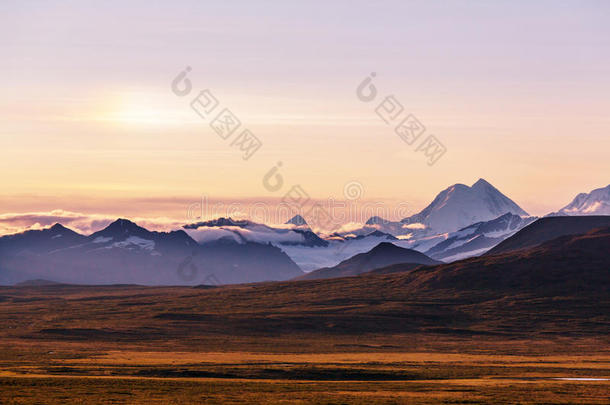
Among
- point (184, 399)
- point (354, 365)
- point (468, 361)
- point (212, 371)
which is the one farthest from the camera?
point (468, 361)

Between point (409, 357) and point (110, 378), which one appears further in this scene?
point (409, 357)

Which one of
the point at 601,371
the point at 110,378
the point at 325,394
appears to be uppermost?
the point at 110,378

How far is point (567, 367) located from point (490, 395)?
50.2 meters

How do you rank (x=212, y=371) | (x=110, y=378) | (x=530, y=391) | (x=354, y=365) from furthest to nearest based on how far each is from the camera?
1. (x=354, y=365)
2. (x=212, y=371)
3. (x=110, y=378)
4. (x=530, y=391)

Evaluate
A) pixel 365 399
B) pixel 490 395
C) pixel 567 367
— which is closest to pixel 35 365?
pixel 365 399

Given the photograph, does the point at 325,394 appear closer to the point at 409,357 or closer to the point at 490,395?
the point at 490,395

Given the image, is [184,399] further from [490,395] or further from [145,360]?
[145,360]

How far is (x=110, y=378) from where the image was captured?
117m

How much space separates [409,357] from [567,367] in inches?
1227

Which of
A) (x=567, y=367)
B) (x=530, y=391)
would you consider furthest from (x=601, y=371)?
(x=530, y=391)

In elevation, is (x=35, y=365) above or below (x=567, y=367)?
above

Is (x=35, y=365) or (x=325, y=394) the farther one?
(x=35, y=365)

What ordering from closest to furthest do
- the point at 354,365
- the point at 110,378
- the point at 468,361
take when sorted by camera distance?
the point at 110,378 < the point at 354,365 < the point at 468,361

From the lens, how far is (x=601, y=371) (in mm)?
139125
